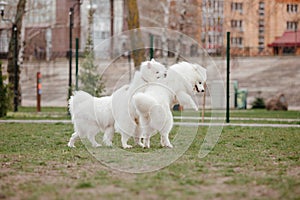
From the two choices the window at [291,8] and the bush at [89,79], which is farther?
the window at [291,8]

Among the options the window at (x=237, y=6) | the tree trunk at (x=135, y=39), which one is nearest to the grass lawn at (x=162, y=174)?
the tree trunk at (x=135, y=39)

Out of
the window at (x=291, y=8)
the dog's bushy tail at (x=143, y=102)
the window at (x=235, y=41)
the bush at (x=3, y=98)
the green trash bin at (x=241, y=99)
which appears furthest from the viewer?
the window at (x=235, y=41)

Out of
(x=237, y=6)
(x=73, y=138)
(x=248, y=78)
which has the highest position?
(x=237, y=6)

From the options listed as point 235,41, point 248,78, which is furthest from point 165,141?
point 235,41

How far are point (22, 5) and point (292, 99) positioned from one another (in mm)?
15769

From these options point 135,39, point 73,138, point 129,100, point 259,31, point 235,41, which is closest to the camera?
point 129,100

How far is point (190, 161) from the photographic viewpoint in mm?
8883

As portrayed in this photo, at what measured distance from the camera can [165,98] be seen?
1022cm

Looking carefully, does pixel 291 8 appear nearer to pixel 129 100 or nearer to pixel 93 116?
pixel 93 116

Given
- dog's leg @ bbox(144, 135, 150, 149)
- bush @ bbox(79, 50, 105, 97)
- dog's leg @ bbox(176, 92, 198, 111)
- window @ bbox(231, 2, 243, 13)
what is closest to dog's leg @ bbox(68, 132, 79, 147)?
dog's leg @ bbox(144, 135, 150, 149)

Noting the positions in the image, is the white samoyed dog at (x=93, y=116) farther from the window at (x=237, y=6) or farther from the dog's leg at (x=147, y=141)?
the window at (x=237, y=6)

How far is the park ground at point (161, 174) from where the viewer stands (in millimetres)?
6406

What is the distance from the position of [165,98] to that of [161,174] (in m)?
2.74

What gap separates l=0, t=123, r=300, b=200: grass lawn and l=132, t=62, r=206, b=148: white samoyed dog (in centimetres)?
47
